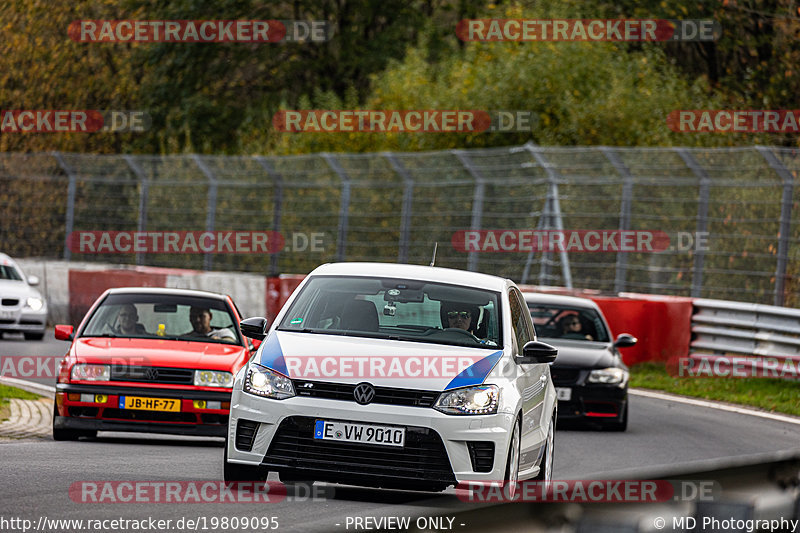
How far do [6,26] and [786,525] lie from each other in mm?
38181

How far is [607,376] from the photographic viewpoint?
14.7m

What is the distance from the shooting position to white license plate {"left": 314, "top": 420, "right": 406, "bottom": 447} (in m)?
8.11

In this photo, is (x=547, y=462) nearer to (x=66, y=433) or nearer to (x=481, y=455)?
(x=481, y=455)

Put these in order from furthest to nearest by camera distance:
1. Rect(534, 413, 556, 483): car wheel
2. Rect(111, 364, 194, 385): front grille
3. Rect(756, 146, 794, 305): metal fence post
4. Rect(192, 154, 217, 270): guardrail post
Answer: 1. Rect(192, 154, 217, 270): guardrail post
2. Rect(756, 146, 794, 305): metal fence post
3. Rect(111, 364, 194, 385): front grille
4. Rect(534, 413, 556, 483): car wheel

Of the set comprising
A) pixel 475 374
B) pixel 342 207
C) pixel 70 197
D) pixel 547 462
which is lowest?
pixel 547 462

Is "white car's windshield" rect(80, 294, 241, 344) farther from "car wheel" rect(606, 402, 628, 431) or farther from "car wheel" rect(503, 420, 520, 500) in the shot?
"car wheel" rect(503, 420, 520, 500)

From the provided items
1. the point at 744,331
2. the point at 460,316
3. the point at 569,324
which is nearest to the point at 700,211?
the point at 744,331

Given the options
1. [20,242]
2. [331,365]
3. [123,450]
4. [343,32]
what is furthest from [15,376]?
[343,32]

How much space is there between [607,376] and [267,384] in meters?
6.91

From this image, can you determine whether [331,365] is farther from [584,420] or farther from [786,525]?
[584,420]

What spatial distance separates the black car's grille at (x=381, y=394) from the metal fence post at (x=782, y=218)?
11.7 meters

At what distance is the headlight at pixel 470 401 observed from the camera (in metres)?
8.23

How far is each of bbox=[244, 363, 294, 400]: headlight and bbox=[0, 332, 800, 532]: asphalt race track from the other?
0.62m

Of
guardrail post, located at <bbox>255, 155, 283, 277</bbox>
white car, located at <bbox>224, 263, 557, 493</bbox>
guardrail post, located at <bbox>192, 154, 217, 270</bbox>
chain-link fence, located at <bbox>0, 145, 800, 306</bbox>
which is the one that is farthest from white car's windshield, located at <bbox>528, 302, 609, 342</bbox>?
guardrail post, located at <bbox>192, 154, 217, 270</bbox>
